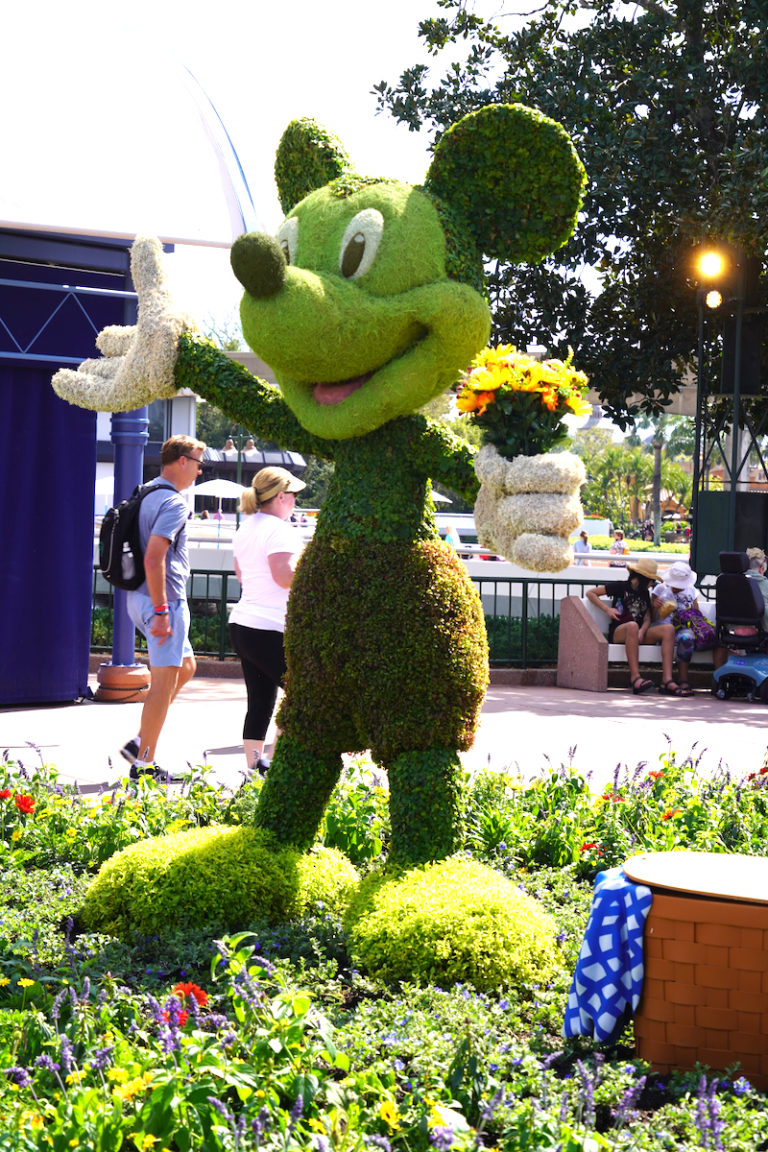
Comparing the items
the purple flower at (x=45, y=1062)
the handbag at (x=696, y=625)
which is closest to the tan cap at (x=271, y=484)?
the purple flower at (x=45, y=1062)

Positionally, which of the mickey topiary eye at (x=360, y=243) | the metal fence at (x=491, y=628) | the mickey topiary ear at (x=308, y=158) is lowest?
the metal fence at (x=491, y=628)

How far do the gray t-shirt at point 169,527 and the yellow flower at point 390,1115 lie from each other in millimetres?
3574

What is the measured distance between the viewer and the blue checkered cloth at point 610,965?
3.07m

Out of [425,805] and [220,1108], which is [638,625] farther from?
[220,1108]

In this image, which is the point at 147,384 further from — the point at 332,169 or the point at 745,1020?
the point at 745,1020

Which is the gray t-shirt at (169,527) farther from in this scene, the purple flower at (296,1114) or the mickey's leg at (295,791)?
the purple flower at (296,1114)

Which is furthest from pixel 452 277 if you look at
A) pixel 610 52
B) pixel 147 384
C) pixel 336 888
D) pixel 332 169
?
pixel 610 52

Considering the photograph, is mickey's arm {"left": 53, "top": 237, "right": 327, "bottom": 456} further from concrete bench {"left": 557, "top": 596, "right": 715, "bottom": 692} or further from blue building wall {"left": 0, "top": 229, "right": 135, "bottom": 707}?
concrete bench {"left": 557, "top": 596, "right": 715, "bottom": 692}

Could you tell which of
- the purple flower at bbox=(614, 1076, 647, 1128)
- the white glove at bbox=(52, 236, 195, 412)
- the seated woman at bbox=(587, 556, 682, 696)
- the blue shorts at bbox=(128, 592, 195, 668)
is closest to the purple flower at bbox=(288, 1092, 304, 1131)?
the purple flower at bbox=(614, 1076, 647, 1128)

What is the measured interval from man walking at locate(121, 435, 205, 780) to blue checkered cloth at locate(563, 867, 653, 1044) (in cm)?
299

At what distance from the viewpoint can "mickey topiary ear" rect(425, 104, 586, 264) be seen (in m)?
3.95

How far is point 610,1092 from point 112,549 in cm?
381

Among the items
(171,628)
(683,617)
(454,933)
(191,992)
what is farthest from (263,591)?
(683,617)

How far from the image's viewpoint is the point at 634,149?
12.0 m
